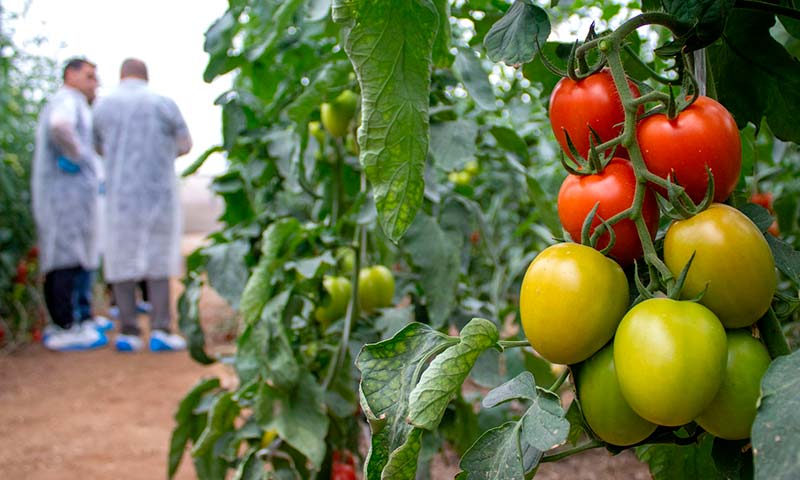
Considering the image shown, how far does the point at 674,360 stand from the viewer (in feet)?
1.21

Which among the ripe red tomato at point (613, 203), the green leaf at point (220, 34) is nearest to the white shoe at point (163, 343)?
the green leaf at point (220, 34)

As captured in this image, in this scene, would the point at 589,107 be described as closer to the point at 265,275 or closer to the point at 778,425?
the point at 778,425

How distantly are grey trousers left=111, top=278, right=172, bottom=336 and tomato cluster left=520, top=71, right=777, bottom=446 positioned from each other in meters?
3.70

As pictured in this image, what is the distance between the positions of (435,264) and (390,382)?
2.01ft

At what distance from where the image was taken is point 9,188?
145 inches

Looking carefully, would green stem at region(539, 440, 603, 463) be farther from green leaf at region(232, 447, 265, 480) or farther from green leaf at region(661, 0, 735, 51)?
green leaf at region(232, 447, 265, 480)

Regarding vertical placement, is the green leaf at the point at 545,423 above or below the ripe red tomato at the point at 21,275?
above

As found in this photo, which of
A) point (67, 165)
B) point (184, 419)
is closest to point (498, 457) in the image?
point (184, 419)

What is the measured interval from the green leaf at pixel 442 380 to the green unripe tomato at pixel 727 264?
0.13m

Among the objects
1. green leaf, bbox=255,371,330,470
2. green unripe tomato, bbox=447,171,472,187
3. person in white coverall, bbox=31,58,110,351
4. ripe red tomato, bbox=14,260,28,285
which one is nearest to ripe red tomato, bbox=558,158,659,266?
green leaf, bbox=255,371,330,470

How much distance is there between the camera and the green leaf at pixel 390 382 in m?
0.46

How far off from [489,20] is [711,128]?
0.49 m

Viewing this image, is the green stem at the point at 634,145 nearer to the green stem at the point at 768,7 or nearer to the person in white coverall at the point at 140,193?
the green stem at the point at 768,7

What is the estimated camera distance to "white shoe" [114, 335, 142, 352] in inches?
150
